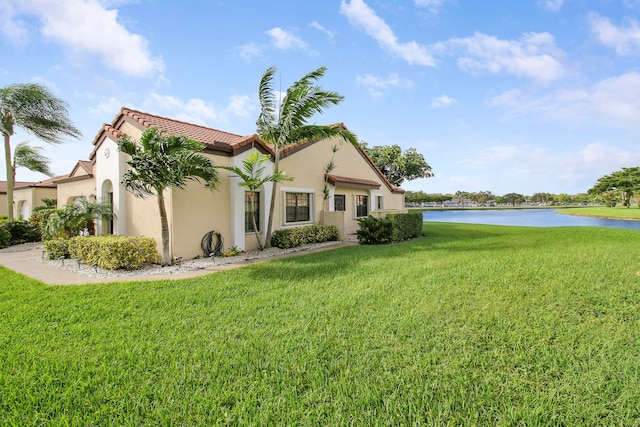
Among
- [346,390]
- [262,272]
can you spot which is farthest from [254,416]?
[262,272]

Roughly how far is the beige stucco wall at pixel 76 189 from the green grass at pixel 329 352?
860 cm

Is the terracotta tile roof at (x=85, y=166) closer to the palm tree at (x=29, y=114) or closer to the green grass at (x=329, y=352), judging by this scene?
the palm tree at (x=29, y=114)

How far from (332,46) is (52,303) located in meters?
12.3

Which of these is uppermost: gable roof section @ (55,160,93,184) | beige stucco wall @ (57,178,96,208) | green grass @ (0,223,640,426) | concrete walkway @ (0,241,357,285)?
gable roof section @ (55,160,93,184)

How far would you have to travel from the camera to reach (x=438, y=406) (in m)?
2.74

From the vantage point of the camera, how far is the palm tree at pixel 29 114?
16250mm

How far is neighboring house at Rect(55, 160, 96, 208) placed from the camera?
13.9 m

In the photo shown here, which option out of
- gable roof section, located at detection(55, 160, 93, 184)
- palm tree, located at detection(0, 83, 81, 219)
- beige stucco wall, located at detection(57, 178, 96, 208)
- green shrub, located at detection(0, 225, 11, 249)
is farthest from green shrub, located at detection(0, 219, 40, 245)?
gable roof section, located at detection(55, 160, 93, 184)

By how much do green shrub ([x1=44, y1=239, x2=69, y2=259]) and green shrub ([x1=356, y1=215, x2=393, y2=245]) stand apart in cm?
1180

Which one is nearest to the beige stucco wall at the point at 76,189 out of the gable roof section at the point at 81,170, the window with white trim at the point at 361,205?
the gable roof section at the point at 81,170

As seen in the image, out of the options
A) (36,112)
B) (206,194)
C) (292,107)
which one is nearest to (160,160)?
(206,194)

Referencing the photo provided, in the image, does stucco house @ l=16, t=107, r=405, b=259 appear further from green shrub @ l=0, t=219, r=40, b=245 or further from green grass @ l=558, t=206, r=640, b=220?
green grass @ l=558, t=206, r=640, b=220

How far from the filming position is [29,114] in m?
16.9

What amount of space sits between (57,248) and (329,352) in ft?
39.9
